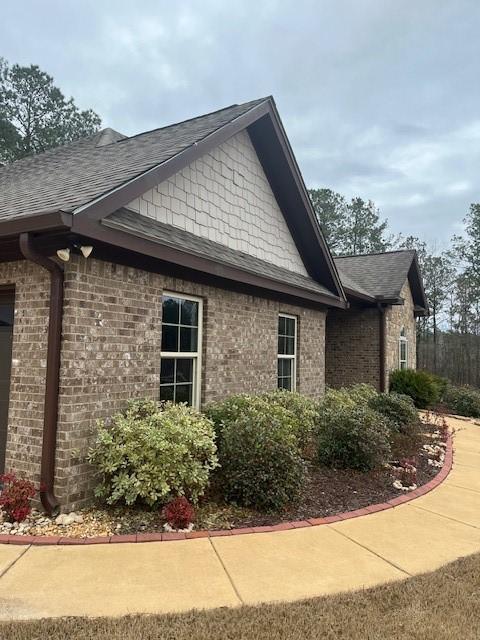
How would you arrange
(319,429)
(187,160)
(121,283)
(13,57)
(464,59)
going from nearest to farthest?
1. (121,283)
2. (187,160)
3. (319,429)
4. (464,59)
5. (13,57)

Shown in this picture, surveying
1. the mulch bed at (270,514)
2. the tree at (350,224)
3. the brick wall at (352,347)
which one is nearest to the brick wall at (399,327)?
the brick wall at (352,347)

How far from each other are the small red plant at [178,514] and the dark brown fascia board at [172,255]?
2.73 meters

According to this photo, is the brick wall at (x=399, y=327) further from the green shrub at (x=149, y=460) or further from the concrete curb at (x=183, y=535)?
the green shrub at (x=149, y=460)

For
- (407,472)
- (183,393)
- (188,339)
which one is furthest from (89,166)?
(407,472)

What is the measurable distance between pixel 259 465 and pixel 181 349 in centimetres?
224

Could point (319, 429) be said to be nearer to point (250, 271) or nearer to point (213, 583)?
point (250, 271)

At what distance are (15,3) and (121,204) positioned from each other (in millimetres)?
8788

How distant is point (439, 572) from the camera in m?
4.04

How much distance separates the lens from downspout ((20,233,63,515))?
16.0 feet

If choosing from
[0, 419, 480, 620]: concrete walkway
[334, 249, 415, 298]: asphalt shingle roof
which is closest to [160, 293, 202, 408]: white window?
[0, 419, 480, 620]: concrete walkway

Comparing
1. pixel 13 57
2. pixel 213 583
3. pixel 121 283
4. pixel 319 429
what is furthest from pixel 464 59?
pixel 13 57

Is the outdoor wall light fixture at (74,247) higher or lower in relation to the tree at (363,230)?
lower

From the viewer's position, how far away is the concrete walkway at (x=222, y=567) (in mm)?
3414

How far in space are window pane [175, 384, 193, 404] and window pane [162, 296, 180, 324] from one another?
95cm
